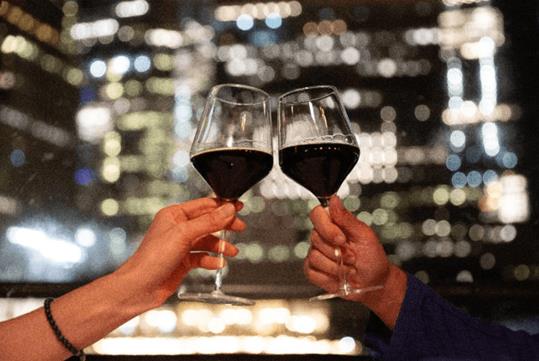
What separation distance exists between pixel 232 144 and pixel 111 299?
34 centimetres

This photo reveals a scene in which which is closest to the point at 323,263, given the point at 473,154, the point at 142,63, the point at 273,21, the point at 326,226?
the point at 326,226

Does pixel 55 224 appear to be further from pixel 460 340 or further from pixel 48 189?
pixel 460 340

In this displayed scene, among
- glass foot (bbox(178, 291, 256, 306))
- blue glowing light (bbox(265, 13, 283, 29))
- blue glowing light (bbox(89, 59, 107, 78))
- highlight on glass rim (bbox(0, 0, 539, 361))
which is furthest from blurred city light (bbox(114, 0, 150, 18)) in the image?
glass foot (bbox(178, 291, 256, 306))

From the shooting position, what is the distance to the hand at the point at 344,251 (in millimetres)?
1034

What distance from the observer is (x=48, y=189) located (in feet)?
7.79

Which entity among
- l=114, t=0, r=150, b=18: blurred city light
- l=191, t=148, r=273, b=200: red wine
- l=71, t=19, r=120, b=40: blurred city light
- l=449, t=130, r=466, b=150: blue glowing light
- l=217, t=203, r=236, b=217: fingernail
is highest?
l=114, t=0, r=150, b=18: blurred city light

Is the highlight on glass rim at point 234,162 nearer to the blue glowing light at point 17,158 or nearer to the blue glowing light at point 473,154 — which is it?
the blue glowing light at point 17,158

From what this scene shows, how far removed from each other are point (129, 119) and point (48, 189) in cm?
187

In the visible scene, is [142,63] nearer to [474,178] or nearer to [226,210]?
[226,210]

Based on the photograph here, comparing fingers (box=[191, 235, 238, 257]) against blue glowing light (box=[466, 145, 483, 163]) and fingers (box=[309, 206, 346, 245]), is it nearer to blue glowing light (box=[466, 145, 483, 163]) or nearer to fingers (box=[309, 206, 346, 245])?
fingers (box=[309, 206, 346, 245])

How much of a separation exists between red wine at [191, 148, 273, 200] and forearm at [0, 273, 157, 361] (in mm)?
232

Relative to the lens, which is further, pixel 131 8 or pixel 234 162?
pixel 131 8

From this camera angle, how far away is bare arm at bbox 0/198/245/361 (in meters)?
0.91

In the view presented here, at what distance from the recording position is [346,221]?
1.06 metres
